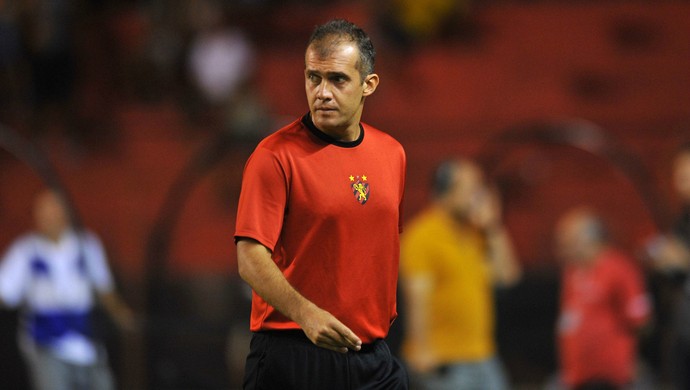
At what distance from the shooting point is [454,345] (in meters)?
6.14

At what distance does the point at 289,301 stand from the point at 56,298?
419 centimetres

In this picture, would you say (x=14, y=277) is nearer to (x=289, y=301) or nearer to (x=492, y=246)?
(x=492, y=246)

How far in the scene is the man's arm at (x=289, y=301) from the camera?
9.88ft

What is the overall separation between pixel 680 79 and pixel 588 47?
0.78 m

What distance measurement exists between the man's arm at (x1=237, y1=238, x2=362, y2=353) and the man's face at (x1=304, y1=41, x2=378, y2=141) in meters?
0.40

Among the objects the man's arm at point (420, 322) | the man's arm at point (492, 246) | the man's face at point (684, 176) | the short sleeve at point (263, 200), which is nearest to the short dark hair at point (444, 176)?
the man's arm at point (492, 246)

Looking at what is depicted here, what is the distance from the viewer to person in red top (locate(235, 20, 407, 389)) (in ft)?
10.2

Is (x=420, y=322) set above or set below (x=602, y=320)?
above

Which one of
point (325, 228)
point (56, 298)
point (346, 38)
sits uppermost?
point (346, 38)

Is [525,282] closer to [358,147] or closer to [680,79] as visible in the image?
[680,79]

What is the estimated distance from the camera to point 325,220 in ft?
10.4

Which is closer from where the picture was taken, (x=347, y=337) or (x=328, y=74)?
(x=347, y=337)

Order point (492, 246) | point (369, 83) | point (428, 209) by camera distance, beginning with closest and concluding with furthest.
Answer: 1. point (369, 83)
2. point (492, 246)
3. point (428, 209)

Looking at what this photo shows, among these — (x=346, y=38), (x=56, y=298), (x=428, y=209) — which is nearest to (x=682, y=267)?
(x=428, y=209)
